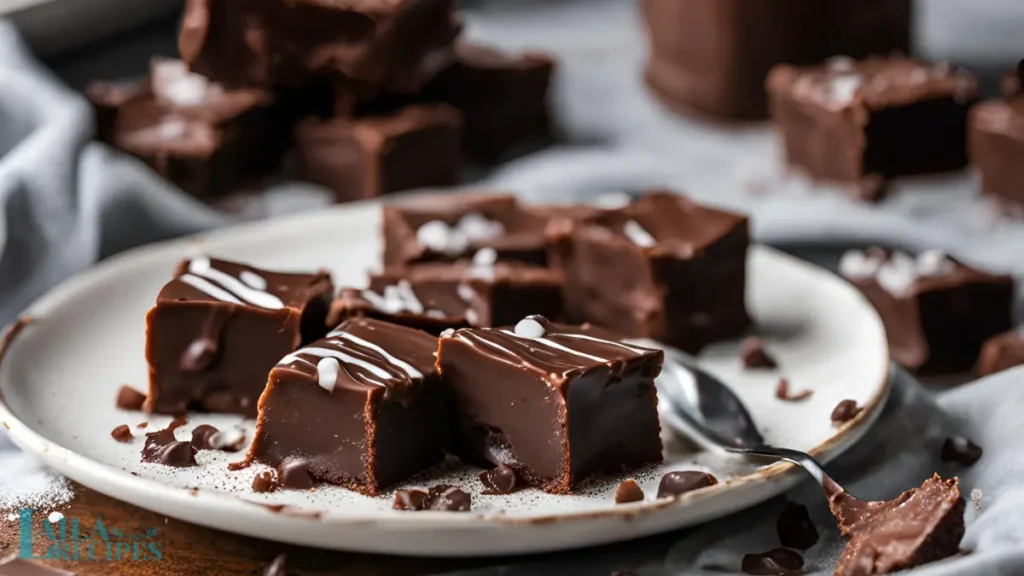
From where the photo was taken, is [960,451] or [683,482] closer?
[683,482]

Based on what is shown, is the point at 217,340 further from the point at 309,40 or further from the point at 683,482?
the point at 309,40

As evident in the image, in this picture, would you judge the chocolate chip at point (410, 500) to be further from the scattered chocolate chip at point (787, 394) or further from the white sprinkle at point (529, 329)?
the scattered chocolate chip at point (787, 394)

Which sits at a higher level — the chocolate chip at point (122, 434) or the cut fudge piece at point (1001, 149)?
the chocolate chip at point (122, 434)

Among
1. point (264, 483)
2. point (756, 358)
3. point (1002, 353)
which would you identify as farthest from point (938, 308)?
point (264, 483)

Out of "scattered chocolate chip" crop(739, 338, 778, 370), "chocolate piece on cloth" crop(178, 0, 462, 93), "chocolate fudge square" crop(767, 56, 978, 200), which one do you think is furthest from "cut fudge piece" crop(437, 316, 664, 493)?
"chocolate fudge square" crop(767, 56, 978, 200)

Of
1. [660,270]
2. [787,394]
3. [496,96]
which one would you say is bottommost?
[496,96]

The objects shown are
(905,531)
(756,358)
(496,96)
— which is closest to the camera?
(905,531)

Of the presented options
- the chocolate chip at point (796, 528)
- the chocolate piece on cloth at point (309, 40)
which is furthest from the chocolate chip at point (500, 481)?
the chocolate piece on cloth at point (309, 40)

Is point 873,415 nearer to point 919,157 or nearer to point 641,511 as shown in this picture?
point 641,511
